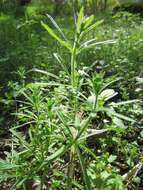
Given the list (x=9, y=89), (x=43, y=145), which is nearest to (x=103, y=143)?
(x=43, y=145)

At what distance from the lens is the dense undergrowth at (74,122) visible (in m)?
1.31

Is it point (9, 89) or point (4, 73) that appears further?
point (4, 73)

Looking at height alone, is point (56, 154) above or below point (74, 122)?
below

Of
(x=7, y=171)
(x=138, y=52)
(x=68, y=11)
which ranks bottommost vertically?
(x=7, y=171)

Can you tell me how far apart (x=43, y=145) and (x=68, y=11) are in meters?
8.53

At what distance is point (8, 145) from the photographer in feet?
6.15

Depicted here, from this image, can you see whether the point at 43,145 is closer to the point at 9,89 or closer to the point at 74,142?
the point at 74,142

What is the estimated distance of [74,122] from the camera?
1.39m

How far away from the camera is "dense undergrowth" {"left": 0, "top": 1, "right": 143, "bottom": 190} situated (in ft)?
4.29

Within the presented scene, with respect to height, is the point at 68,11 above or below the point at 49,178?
above

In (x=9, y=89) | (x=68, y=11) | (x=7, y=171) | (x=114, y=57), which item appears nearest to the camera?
(x=7, y=171)

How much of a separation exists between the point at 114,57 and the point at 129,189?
1396mm

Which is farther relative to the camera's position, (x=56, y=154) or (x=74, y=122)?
(x=74, y=122)

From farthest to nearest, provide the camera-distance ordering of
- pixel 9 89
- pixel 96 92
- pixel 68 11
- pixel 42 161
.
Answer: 1. pixel 68 11
2. pixel 9 89
3. pixel 42 161
4. pixel 96 92
